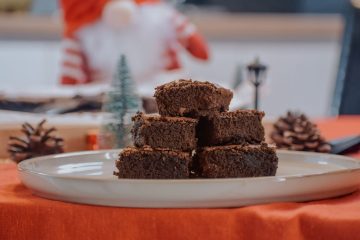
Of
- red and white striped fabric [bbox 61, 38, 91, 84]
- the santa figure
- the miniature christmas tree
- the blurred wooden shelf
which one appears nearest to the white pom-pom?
the santa figure

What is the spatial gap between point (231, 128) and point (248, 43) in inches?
126

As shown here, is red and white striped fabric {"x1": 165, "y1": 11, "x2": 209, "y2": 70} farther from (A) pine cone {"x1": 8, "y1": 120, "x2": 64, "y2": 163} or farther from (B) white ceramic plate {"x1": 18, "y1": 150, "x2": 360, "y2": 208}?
(B) white ceramic plate {"x1": 18, "y1": 150, "x2": 360, "y2": 208}

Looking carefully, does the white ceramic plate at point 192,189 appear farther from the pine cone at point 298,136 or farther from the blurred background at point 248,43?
the blurred background at point 248,43

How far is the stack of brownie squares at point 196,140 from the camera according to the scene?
69cm

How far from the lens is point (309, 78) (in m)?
3.91

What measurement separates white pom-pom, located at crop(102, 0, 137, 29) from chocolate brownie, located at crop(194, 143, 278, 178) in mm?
1680

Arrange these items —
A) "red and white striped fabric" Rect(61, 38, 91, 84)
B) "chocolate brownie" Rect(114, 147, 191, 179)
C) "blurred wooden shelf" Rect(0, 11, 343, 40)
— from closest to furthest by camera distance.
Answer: "chocolate brownie" Rect(114, 147, 191, 179), "red and white striped fabric" Rect(61, 38, 91, 84), "blurred wooden shelf" Rect(0, 11, 343, 40)

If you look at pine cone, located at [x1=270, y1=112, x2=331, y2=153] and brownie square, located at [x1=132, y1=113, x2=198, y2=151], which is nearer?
brownie square, located at [x1=132, y1=113, x2=198, y2=151]

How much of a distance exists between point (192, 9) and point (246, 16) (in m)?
0.29

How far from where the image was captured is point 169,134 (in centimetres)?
69

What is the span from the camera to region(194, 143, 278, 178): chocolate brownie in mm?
695

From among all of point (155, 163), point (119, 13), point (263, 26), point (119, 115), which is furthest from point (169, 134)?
point (263, 26)

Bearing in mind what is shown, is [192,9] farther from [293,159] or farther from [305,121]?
[293,159]

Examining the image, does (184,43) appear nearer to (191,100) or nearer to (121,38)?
(121,38)
